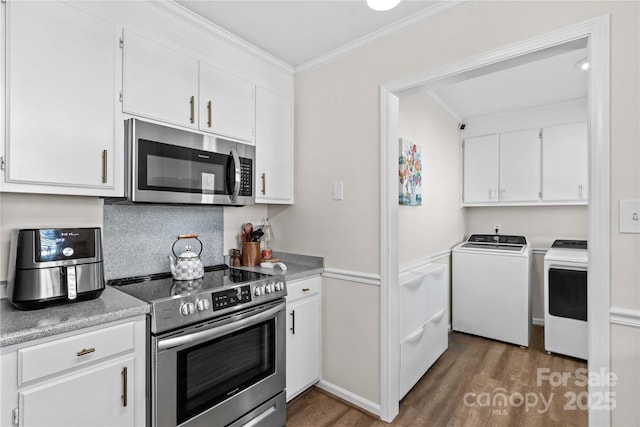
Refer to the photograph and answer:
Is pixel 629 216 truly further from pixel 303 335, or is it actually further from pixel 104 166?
pixel 104 166

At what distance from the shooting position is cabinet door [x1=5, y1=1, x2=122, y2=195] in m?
1.33

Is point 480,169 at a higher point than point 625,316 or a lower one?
higher

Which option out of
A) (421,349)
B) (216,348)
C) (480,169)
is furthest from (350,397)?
(480,169)

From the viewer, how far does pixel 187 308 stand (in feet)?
4.92

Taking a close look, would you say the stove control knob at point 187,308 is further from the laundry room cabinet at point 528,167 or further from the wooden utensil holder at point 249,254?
the laundry room cabinet at point 528,167

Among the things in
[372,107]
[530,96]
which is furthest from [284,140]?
[530,96]

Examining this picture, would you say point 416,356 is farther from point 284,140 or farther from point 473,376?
point 284,140

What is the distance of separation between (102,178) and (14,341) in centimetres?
79

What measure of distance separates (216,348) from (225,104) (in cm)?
148

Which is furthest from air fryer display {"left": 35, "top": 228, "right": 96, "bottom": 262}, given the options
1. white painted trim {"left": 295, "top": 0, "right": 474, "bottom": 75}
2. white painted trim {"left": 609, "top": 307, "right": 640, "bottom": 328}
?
white painted trim {"left": 609, "top": 307, "right": 640, "bottom": 328}

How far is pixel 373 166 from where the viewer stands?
2125mm

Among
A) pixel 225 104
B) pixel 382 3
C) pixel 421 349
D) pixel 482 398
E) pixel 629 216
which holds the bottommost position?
pixel 482 398

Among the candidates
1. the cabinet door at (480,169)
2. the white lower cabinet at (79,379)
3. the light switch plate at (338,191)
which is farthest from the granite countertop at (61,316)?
the cabinet door at (480,169)

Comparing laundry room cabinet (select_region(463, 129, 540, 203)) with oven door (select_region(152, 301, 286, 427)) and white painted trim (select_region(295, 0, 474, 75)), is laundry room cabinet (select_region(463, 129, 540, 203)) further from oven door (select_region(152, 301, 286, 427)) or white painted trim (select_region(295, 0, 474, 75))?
oven door (select_region(152, 301, 286, 427))
